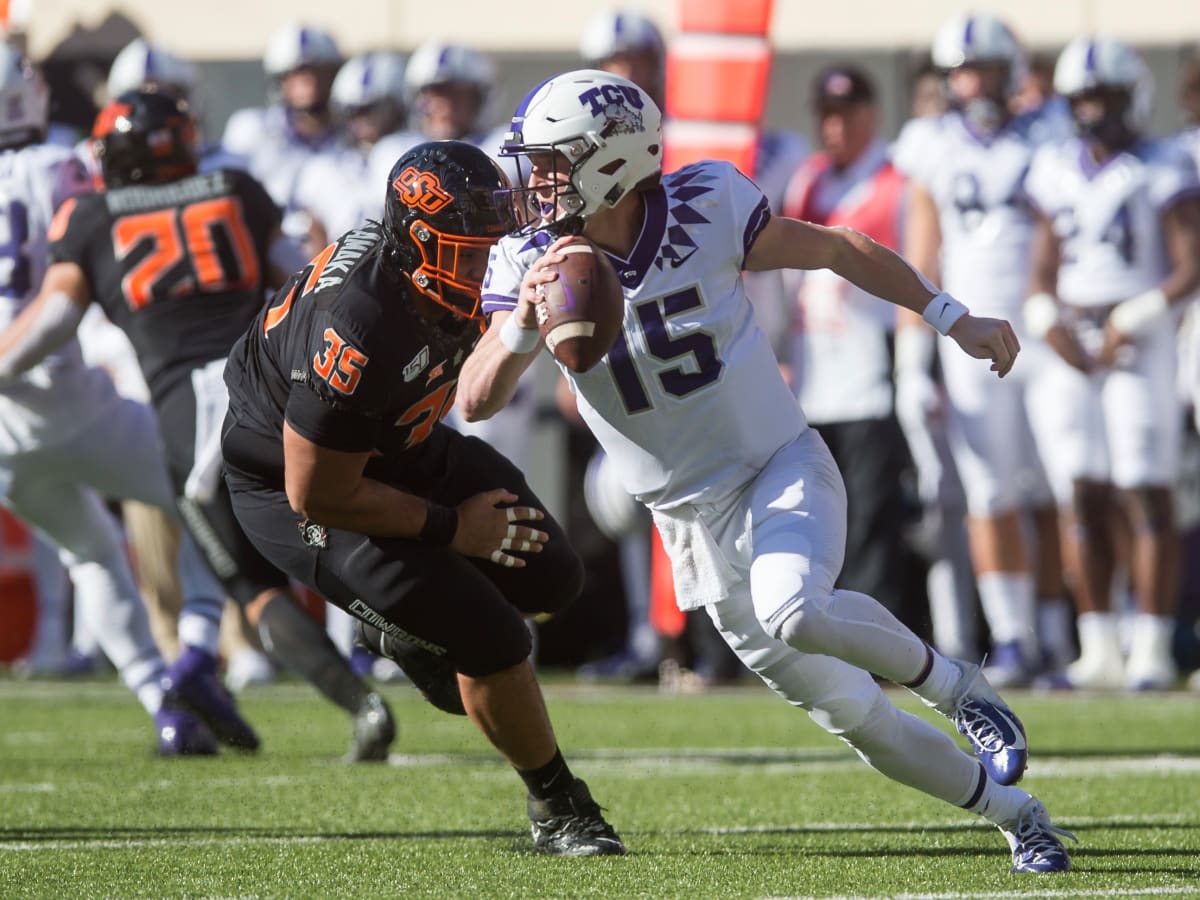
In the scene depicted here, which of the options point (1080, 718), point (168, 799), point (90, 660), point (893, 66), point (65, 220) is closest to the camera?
point (168, 799)

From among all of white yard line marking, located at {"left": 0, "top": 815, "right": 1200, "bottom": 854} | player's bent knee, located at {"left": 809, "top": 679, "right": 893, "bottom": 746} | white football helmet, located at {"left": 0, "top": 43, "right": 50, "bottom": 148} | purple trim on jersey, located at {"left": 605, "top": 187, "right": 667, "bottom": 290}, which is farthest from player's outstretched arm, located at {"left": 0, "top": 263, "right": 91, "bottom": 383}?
player's bent knee, located at {"left": 809, "top": 679, "right": 893, "bottom": 746}

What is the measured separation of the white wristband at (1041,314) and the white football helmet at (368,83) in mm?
3386

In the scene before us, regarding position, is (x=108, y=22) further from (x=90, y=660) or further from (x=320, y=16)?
(x=90, y=660)

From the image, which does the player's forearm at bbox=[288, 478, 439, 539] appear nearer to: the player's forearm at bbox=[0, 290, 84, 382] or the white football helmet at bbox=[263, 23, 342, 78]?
the player's forearm at bbox=[0, 290, 84, 382]

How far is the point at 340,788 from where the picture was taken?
546cm

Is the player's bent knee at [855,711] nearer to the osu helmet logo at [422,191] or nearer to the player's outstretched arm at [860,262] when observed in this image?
the player's outstretched arm at [860,262]

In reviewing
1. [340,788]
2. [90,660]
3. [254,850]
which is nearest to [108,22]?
[90,660]

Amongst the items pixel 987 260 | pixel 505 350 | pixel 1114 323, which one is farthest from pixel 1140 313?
pixel 505 350

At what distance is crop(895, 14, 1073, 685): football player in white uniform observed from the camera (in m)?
8.19

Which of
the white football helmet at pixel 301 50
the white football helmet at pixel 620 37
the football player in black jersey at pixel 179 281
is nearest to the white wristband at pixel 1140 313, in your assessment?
the white football helmet at pixel 620 37

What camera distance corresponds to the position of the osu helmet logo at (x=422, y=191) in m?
4.11

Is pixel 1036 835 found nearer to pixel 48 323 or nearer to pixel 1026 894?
pixel 1026 894

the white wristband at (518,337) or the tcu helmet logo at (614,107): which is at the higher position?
the tcu helmet logo at (614,107)

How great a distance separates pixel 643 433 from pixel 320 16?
8.68 metres
